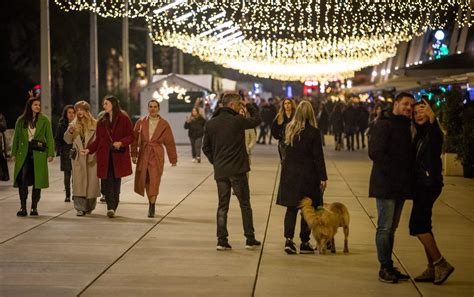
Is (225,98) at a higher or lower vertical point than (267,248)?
higher

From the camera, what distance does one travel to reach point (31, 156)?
51.4ft

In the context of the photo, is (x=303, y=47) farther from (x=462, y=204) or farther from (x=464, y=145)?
(x=462, y=204)

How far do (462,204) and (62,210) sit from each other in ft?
21.4

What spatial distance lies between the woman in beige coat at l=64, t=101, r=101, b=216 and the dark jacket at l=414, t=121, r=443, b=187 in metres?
6.67

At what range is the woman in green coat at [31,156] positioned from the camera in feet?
50.9

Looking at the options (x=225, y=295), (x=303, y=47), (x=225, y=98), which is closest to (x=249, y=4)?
(x=303, y=47)

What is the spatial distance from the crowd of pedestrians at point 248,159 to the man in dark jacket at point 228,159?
11 mm

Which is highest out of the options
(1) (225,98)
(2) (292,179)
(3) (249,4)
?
(3) (249,4)

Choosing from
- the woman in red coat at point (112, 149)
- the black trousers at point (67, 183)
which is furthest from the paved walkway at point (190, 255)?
the woman in red coat at point (112, 149)

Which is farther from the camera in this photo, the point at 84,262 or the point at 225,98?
the point at 225,98

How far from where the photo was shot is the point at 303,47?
4903 cm

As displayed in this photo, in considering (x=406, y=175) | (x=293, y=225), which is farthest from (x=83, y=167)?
(x=406, y=175)

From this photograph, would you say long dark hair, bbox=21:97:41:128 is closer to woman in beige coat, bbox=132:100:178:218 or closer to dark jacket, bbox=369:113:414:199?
woman in beige coat, bbox=132:100:178:218

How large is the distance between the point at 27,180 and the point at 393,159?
7.11 metres
